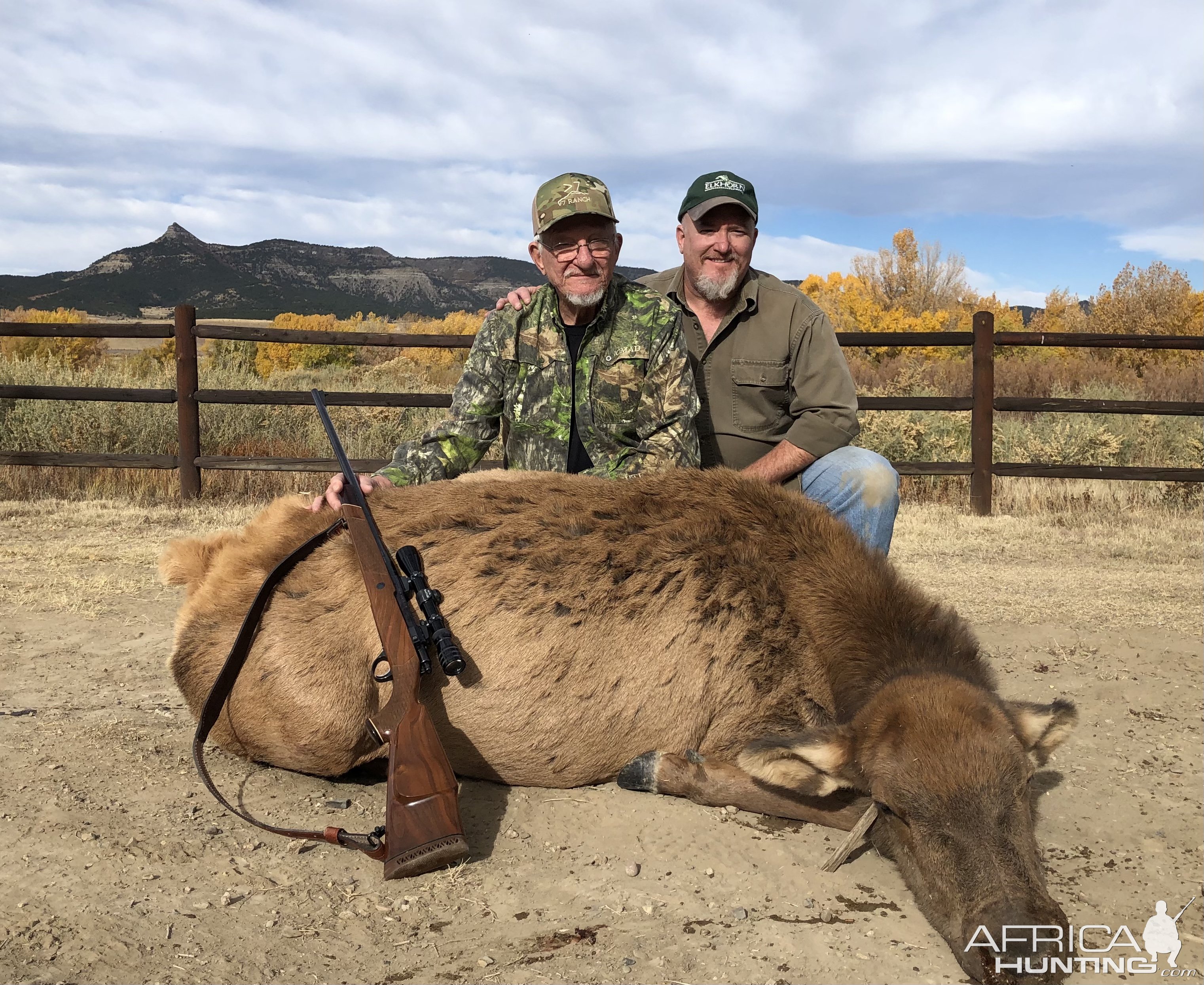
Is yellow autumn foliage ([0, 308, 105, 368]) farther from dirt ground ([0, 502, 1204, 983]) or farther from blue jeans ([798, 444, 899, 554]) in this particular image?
blue jeans ([798, 444, 899, 554])

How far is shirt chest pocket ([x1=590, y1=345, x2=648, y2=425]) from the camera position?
5.17 meters

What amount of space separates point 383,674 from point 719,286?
3238mm

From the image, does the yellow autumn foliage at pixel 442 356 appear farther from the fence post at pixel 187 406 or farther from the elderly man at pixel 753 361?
the elderly man at pixel 753 361

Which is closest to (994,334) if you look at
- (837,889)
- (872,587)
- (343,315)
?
(872,587)

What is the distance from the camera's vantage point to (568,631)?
3713mm

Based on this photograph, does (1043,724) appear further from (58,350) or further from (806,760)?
(58,350)

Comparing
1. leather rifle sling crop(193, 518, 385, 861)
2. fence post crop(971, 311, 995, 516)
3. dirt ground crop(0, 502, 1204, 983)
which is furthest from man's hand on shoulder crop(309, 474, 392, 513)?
fence post crop(971, 311, 995, 516)

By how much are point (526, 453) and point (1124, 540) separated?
20.8ft

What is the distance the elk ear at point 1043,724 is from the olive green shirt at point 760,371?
2.70 meters

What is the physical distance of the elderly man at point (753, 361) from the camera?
5.66 metres

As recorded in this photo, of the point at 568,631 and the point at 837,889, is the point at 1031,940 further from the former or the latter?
the point at 568,631

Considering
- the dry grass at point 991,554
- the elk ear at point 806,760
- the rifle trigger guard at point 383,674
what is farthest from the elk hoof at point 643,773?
the dry grass at point 991,554

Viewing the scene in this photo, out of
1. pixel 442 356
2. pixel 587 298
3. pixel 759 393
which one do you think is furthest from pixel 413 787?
pixel 442 356

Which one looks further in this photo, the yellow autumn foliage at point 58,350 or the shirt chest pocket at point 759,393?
the yellow autumn foliage at point 58,350
